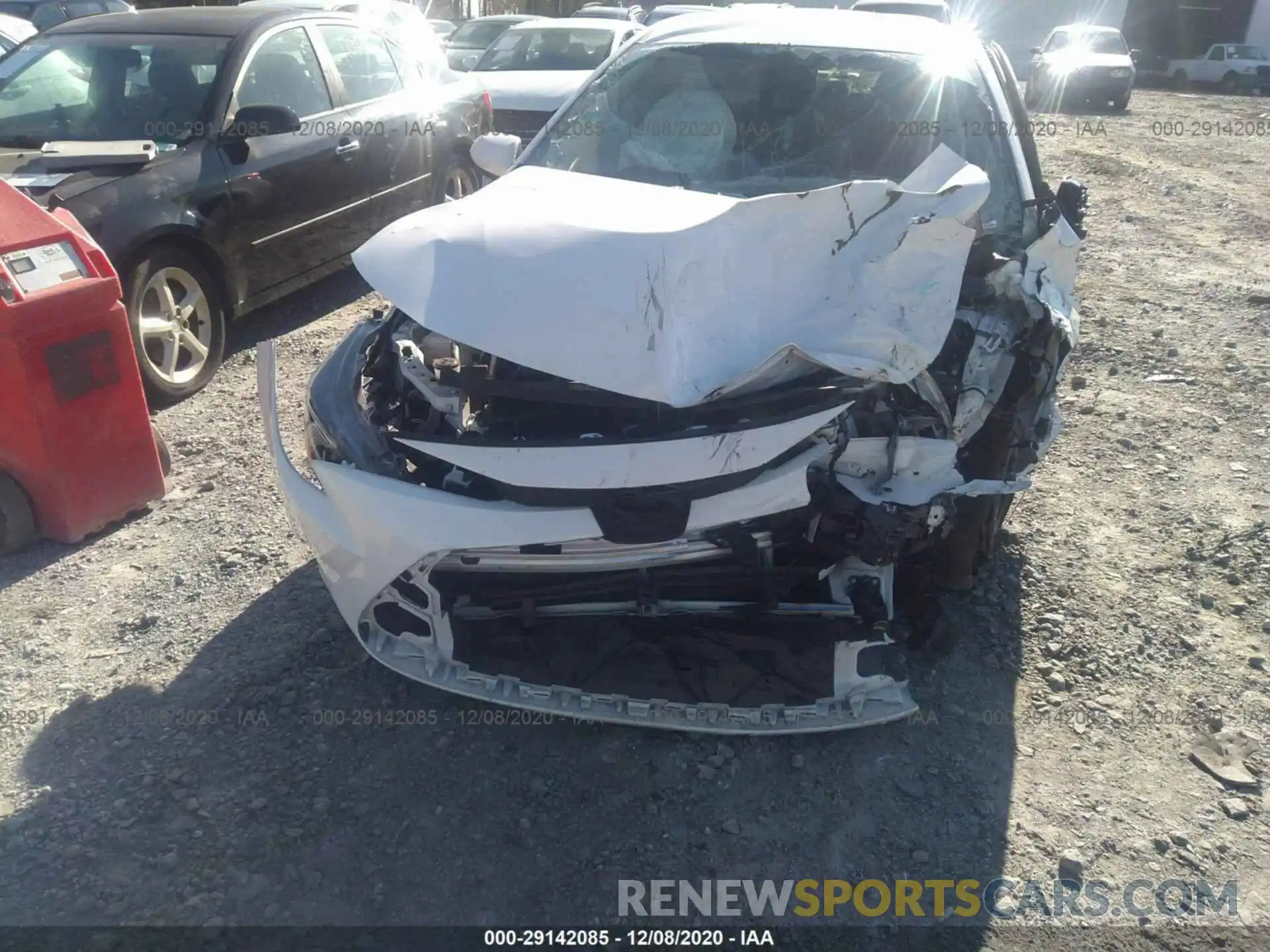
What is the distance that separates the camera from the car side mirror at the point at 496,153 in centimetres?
391

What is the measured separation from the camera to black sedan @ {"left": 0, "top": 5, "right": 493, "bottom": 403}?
4.50 meters

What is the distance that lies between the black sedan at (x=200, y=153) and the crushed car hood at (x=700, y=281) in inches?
93.9

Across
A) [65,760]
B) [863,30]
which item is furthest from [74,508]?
[863,30]

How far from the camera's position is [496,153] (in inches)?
156

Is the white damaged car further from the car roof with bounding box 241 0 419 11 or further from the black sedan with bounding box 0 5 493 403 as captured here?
the car roof with bounding box 241 0 419 11

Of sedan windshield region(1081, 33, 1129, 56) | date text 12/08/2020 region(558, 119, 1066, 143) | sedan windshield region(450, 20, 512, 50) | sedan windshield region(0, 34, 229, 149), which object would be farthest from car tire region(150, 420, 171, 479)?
sedan windshield region(1081, 33, 1129, 56)

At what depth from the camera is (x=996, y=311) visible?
2.88 m

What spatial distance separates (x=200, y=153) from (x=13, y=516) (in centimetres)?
235

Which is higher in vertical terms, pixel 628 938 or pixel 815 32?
pixel 815 32

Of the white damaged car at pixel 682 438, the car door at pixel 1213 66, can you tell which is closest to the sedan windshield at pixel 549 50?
the white damaged car at pixel 682 438

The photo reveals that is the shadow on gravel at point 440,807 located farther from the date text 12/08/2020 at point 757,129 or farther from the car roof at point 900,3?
the car roof at point 900,3

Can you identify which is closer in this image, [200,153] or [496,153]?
[496,153]

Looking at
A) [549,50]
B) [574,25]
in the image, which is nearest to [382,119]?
[549,50]

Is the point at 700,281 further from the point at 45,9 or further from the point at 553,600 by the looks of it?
the point at 45,9
